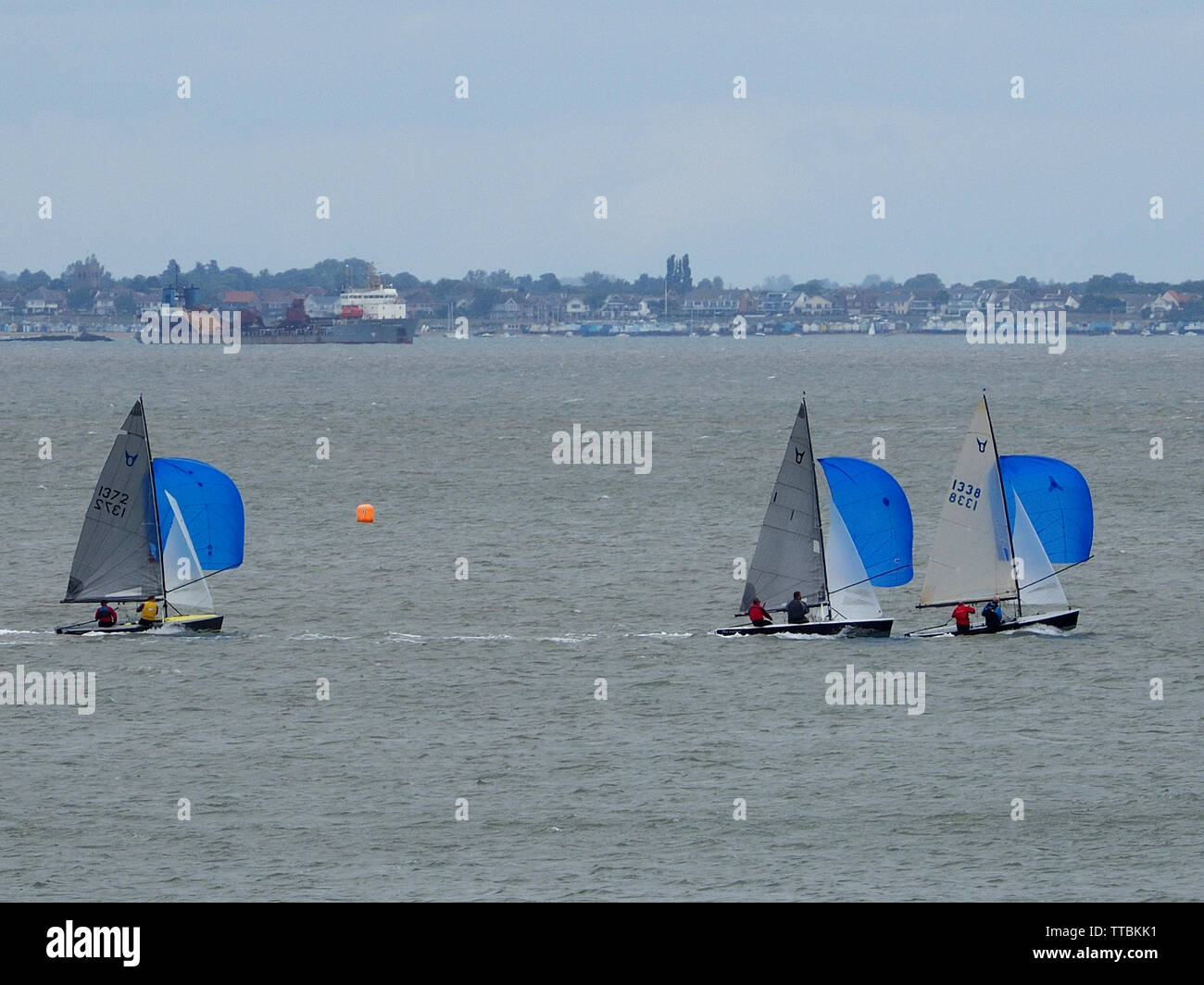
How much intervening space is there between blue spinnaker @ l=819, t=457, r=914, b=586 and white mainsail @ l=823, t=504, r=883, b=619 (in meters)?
0.15

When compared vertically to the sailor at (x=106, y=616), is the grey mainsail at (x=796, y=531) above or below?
above

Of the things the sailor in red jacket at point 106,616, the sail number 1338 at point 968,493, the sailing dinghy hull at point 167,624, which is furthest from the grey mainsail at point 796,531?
the sailor in red jacket at point 106,616

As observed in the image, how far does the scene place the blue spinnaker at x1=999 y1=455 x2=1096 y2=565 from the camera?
44.6m

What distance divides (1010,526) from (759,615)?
6315 mm

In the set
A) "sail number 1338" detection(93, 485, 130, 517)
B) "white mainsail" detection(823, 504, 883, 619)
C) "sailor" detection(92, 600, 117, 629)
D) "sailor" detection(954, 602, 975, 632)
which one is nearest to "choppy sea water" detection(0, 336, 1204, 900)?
"sailor" detection(954, 602, 975, 632)

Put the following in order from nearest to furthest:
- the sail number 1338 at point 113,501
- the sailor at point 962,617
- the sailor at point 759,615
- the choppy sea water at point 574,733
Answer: the choppy sea water at point 574,733 → the sail number 1338 at point 113,501 → the sailor at point 962,617 → the sailor at point 759,615

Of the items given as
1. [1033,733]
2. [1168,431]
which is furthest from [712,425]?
[1033,733]

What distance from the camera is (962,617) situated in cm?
4456

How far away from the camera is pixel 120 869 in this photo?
89.3ft

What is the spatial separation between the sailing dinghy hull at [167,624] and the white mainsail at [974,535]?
56.2ft

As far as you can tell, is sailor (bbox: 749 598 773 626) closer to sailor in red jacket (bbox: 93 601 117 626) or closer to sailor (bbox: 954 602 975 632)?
sailor (bbox: 954 602 975 632)

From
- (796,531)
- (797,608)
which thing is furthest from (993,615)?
(796,531)

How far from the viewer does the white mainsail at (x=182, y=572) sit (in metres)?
44.6

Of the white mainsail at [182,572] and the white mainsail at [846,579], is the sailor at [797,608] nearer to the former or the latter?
the white mainsail at [846,579]
